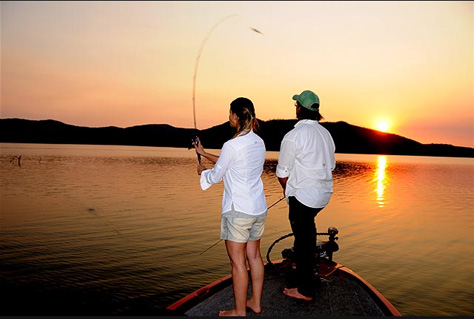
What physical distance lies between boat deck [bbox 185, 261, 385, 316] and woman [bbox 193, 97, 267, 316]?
777mm

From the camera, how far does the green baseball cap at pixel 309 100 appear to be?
5215 mm

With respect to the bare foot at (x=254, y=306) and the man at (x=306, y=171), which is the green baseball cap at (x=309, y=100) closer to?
the man at (x=306, y=171)

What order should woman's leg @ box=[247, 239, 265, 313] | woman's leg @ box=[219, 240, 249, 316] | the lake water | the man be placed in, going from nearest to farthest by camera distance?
1. woman's leg @ box=[219, 240, 249, 316]
2. woman's leg @ box=[247, 239, 265, 313]
3. the man
4. the lake water

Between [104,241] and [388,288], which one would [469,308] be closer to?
[388,288]

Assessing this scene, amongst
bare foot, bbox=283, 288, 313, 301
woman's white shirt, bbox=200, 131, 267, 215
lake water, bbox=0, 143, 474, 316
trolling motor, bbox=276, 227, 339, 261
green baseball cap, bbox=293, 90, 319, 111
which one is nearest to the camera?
woman's white shirt, bbox=200, 131, 267, 215

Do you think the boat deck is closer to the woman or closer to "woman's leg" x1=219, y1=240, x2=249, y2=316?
"woman's leg" x1=219, y1=240, x2=249, y2=316

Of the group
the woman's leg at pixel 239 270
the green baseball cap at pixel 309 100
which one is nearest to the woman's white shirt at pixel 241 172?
the woman's leg at pixel 239 270

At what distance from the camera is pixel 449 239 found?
66.7 ft

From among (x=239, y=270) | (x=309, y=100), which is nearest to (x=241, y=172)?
(x=239, y=270)

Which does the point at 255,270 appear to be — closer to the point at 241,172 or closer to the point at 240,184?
the point at 240,184

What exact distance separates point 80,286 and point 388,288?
8.08 metres

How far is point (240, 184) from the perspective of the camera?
14.1ft

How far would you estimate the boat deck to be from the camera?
5.07 meters

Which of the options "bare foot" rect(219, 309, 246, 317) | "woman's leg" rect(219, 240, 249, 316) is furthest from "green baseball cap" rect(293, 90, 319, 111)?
"bare foot" rect(219, 309, 246, 317)
